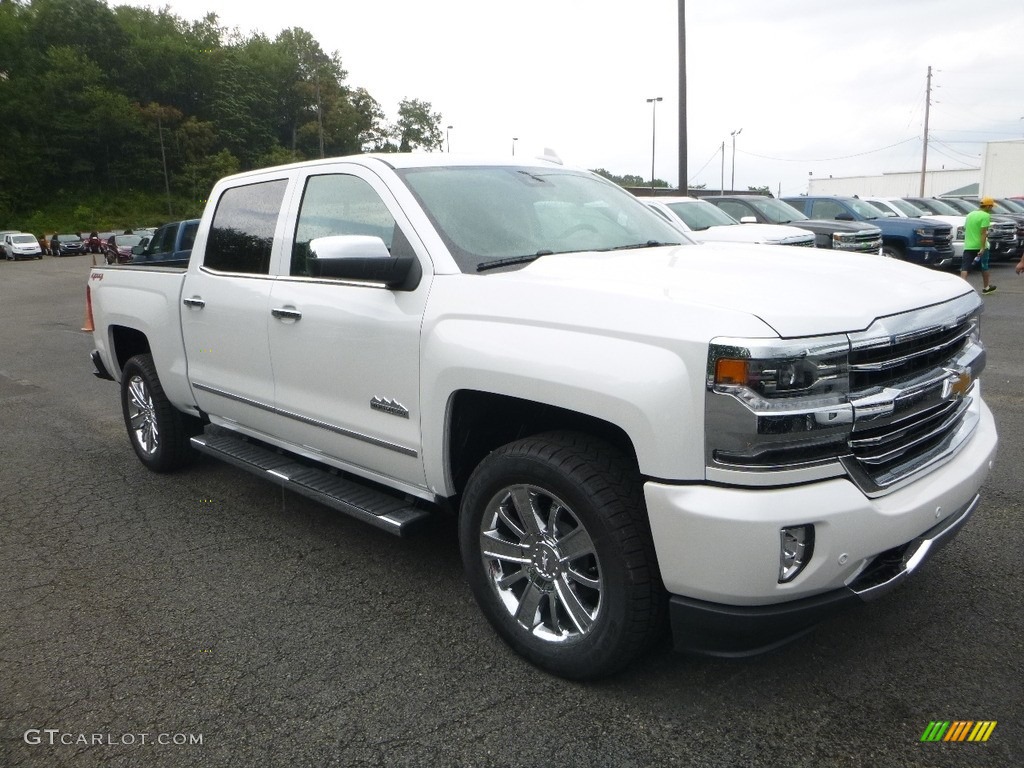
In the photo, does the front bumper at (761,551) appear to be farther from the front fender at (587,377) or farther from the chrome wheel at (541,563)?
the chrome wheel at (541,563)

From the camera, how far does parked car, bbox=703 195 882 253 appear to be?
47.7 feet

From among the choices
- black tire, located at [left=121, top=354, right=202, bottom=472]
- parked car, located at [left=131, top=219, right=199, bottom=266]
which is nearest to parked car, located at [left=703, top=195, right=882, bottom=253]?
Result: parked car, located at [left=131, top=219, right=199, bottom=266]

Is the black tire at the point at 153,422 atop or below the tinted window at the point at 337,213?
below

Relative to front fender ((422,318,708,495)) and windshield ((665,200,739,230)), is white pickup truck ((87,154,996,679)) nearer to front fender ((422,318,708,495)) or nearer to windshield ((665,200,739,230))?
front fender ((422,318,708,495))

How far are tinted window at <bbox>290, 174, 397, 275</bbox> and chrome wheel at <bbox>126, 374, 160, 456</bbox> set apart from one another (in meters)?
2.07

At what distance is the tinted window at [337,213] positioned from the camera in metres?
3.64

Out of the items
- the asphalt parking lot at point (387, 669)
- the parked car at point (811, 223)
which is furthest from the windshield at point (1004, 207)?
the asphalt parking lot at point (387, 669)

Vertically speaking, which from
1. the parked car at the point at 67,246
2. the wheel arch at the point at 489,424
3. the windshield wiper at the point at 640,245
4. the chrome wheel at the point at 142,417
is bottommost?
the parked car at the point at 67,246

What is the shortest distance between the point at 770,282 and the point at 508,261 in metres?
1.07

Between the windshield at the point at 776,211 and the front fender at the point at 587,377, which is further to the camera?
the windshield at the point at 776,211

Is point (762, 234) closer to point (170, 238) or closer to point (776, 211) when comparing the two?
point (776, 211)

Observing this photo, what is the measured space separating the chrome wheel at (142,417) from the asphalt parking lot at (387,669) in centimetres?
85

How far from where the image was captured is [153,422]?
552 centimetres

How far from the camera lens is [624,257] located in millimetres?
3414
